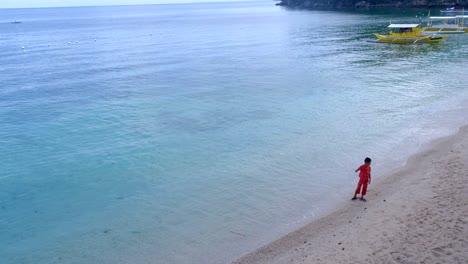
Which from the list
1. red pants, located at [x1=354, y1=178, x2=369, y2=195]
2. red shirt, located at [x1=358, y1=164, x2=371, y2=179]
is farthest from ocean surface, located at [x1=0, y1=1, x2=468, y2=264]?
red shirt, located at [x1=358, y1=164, x2=371, y2=179]

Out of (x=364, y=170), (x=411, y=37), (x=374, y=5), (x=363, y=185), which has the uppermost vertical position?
(x=374, y=5)

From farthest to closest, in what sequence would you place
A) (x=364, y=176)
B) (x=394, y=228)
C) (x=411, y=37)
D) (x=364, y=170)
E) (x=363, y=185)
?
(x=411, y=37) < (x=363, y=185) < (x=364, y=176) < (x=364, y=170) < (x=394, y=228)

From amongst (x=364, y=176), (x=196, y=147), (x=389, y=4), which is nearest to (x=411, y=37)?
(x=196, y=147)

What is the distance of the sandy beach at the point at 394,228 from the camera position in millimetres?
12086

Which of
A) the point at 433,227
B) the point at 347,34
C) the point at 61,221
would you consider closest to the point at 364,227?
the point at 433,227

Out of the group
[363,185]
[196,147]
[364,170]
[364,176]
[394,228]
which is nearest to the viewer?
[394,228]

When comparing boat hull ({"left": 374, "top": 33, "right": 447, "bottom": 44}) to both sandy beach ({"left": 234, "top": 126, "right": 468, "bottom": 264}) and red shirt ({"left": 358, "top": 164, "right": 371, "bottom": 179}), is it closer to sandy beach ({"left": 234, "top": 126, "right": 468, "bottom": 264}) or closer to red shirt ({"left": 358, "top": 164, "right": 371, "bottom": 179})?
sandy beach ({"left": 234, "top": 126, "right": 468, "bottom": 264})

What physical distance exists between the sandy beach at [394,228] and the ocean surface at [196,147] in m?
1.05

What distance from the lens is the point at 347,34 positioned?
264 ft

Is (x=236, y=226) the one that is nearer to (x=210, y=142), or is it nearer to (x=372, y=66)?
(x=210, y=142)

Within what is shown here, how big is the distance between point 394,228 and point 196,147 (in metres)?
13.0

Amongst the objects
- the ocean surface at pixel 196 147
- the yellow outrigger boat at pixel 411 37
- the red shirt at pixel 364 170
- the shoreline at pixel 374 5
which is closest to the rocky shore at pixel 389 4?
the shoreline at pixel 374 5

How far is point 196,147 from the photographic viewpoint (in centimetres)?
2386

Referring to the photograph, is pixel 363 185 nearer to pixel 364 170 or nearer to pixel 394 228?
pixel 364 170
